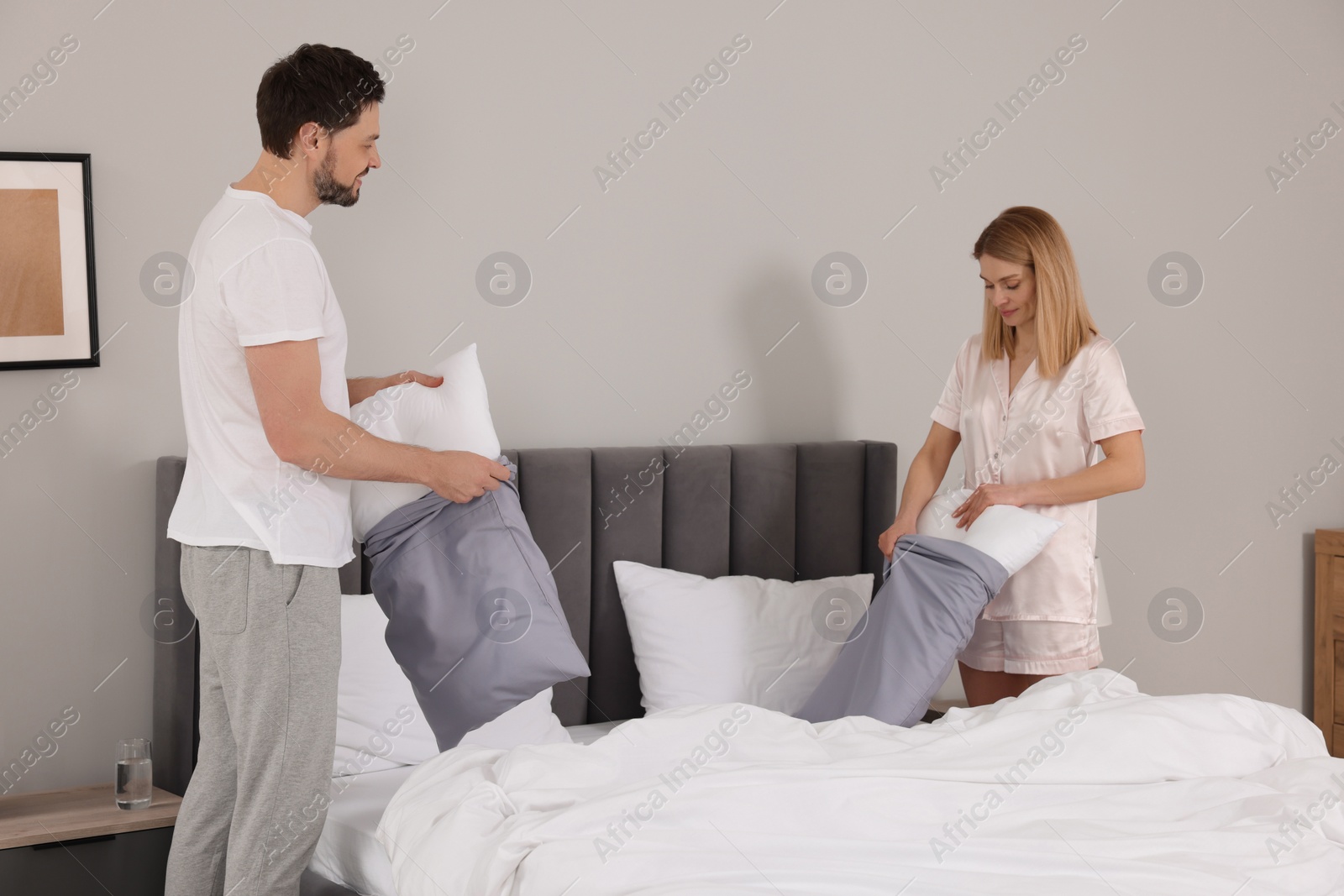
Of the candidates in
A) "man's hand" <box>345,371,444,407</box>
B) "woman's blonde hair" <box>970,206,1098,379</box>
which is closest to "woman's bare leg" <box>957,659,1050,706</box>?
"woman's blonde hair" <box>970,206,1098,379</box>

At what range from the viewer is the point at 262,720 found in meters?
1.67

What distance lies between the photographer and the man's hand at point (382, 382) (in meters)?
2.13

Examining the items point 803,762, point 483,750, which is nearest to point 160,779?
point 483,750

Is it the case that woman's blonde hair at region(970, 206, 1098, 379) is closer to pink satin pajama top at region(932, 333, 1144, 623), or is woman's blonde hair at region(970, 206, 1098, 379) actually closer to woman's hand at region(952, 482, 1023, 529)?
pink satin pajama top at region(932, 333, 1144, 623)

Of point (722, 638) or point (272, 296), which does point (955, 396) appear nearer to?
point (722, 638)

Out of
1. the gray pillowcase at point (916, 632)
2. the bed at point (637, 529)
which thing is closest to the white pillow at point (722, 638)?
the bed at point (637, 529)

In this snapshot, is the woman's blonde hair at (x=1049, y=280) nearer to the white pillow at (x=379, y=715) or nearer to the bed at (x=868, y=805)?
the bed at (x=868, y=805)

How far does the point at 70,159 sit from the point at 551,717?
152 cm

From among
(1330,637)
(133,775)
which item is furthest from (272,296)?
(1330,637)

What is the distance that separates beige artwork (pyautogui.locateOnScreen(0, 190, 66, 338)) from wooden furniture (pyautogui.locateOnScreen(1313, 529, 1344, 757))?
3677 mm

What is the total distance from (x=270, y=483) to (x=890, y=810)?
103cm

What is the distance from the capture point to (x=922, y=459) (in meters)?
2.69

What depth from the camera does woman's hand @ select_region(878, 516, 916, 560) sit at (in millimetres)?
2539

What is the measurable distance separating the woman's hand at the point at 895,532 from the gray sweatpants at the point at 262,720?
1.27 meters
